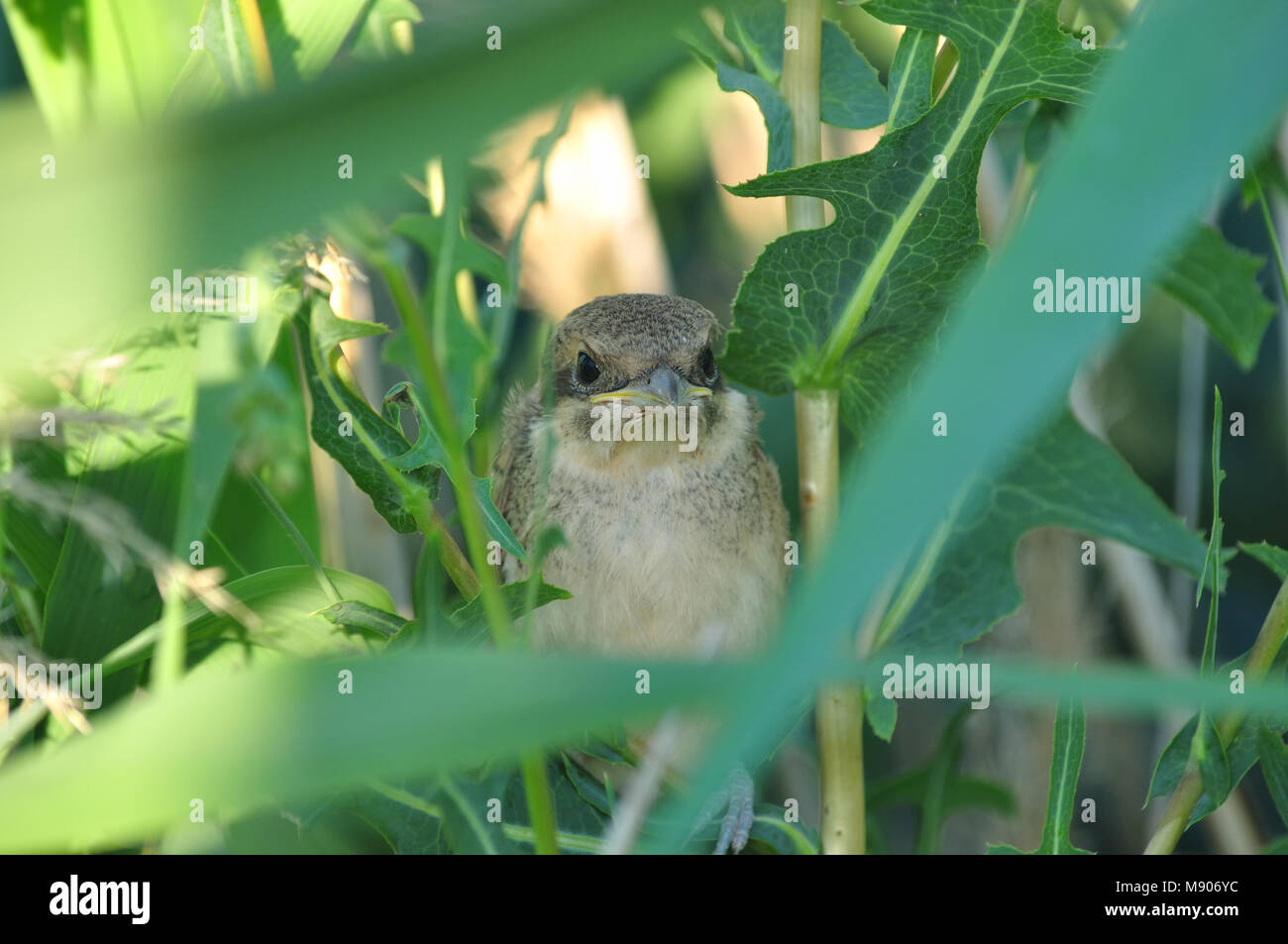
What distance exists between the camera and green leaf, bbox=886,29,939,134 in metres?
1.46

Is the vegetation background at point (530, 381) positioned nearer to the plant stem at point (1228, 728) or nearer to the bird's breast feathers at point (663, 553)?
the plant stem at point (1228, 728)

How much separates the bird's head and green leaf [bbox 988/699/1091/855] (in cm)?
87

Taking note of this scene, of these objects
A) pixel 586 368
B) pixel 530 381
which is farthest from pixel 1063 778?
pixel 530 381

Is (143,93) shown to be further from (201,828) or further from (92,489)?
(201,828)

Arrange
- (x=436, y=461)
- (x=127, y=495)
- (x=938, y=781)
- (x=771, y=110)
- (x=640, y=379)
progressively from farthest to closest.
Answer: (x=640, y=379)
(x=938, y=781)
(x=771, y=110)
(x=127, y=495)
(x=436, y=461)

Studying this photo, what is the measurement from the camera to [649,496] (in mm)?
2105

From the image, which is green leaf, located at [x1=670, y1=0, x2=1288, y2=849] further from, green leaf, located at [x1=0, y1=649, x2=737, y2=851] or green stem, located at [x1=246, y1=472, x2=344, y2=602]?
green stem, located at [x1=246, y1=472, x2=344, y2=602]

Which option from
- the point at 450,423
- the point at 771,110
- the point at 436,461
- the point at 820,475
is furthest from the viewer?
the point at 820,475

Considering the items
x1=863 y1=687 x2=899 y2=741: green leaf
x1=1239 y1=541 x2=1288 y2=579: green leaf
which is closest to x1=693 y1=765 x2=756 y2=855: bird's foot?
x1=863 y1=687 x2=899 y2=741: green leaf

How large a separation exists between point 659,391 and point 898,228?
661 mm

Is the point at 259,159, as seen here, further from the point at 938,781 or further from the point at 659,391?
the point at 938,781

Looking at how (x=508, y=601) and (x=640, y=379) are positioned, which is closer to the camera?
(x=508, y=601)

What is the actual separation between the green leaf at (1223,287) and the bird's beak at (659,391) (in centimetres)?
76

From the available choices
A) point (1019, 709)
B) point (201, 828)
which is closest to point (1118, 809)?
point (1019, 709)
